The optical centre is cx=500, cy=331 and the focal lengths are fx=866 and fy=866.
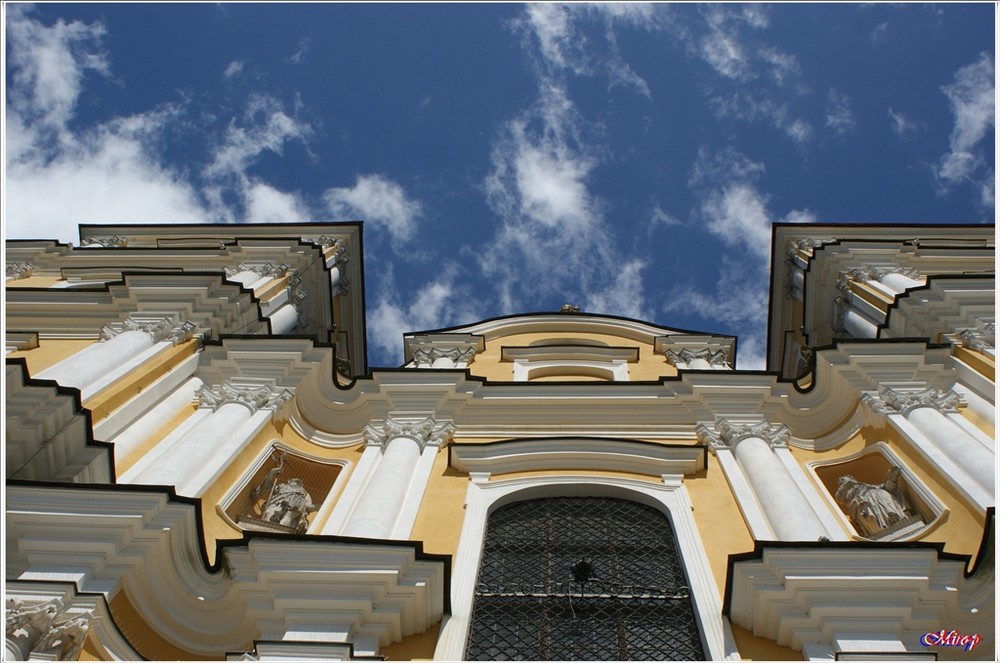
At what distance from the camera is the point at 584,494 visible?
13.7 meters

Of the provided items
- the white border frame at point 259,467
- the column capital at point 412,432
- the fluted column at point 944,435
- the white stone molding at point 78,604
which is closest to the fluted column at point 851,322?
the fluted column at point 944,435

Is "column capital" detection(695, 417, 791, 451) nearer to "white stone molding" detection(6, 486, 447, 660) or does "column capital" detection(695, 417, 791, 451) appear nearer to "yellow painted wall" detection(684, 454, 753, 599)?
"yellow painted wall" detection(684, 454, 753, 599)

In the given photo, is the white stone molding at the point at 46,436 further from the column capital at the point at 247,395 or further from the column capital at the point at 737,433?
the column capital at the point at 737,433

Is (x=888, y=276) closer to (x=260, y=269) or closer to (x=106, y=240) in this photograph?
(x=260, y=269)

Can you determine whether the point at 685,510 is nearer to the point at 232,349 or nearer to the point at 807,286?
the point at 232,349

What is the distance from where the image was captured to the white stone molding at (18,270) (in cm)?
2466

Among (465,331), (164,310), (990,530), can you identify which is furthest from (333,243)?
(990,530)

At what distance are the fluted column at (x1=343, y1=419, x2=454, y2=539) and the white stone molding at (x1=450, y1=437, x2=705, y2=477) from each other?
752 millimetres

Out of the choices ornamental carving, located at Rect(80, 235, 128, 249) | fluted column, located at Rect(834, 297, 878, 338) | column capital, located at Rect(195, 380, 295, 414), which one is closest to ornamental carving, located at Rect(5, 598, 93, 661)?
column capital, located at Rect(195, 380, 295, 414)

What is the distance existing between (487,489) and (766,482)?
4253 mm

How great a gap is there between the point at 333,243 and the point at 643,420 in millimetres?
16209

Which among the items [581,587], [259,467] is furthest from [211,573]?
[581,587]

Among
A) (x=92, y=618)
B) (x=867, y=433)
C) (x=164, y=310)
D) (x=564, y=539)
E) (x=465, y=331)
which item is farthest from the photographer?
(x=465, y=331)

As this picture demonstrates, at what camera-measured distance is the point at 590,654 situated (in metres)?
9.91
